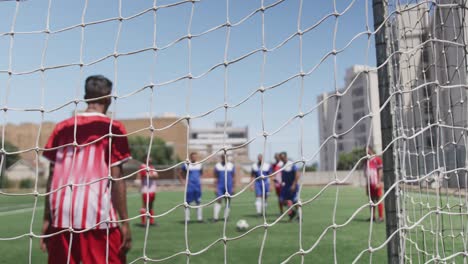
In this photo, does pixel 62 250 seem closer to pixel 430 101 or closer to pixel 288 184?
pixel 430 101

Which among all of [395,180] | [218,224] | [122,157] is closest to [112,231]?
[122,157]

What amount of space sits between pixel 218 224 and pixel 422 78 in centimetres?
583

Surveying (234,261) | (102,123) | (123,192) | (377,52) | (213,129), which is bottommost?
(234,261)

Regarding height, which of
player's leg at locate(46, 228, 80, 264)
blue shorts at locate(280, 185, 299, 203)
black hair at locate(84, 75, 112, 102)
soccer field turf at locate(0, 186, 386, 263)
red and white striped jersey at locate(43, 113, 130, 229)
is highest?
black hair at locate(84, 75, 112, 102)

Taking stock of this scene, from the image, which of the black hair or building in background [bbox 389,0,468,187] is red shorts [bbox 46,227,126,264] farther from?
building in background [bbox 389,0,468,187]

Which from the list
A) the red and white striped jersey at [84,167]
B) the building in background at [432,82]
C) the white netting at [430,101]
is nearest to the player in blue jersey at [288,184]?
the white netting at [430,101]

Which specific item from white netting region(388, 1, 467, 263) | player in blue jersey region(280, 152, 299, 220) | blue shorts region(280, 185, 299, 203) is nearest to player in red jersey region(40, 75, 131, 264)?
white netting region(388, 1, 467, 263)

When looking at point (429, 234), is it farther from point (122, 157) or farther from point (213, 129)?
point (213, 129)

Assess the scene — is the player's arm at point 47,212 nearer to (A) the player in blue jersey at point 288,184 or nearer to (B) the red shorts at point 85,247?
(B) the red shorts at point 85,247

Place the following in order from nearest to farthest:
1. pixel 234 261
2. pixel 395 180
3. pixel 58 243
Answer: pixel 395 180 < pixel 58 243 < pixel 234 261

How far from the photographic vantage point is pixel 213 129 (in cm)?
9775

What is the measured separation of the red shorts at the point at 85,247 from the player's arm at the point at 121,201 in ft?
0.21

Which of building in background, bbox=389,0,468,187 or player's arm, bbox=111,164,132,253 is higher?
building in background, bbox=389,0,468,187

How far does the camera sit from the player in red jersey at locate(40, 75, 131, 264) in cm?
238
